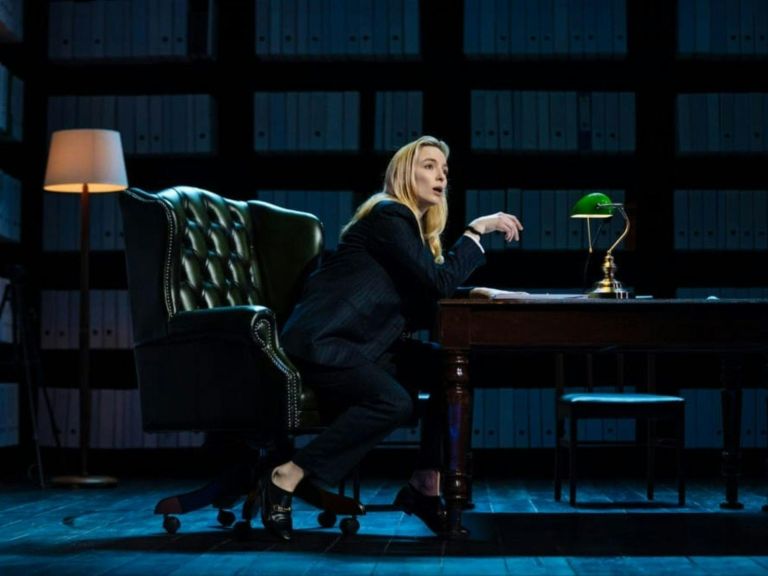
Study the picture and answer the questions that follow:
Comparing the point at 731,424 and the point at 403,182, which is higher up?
the point at 403,182

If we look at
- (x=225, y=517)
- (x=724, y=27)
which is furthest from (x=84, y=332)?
(x=724, y=27)

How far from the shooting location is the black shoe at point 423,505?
145 inches

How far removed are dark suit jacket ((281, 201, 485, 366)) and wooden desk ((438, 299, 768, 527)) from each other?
15 cm

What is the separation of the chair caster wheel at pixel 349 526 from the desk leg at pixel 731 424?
1.60 m

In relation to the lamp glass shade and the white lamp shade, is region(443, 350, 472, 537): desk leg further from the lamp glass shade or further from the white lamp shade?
the white lamp shade

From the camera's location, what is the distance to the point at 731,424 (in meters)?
4.59

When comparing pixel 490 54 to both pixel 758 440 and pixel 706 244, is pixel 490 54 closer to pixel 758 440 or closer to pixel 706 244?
pixel 706 244

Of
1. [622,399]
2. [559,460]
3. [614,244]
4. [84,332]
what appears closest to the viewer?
[614,244]

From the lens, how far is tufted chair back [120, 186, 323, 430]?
3.55 m

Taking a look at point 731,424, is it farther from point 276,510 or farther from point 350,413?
point 276,510

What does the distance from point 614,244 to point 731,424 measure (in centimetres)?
99

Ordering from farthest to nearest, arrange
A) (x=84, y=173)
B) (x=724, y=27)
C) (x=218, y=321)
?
(x=724, y=27)
(x=84, y=173)
(x=218, y=321)

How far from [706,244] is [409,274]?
2.90 meters

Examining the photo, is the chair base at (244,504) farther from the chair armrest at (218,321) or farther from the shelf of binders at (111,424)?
the shelf of binders at (111,424)
